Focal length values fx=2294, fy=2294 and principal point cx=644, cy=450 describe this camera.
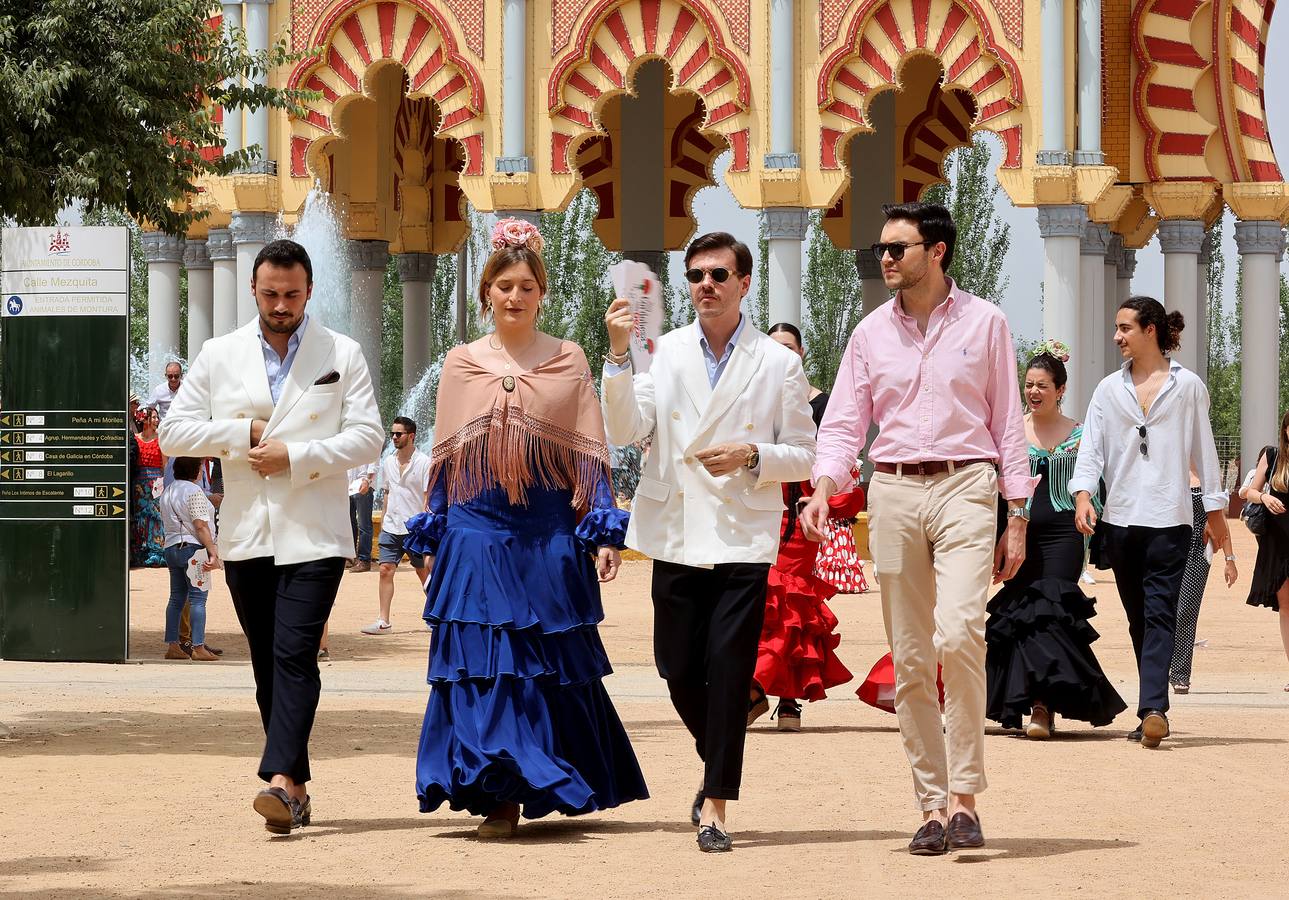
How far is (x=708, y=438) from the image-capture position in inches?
299

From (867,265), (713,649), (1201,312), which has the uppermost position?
(867,265)

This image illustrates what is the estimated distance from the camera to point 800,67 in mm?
28438

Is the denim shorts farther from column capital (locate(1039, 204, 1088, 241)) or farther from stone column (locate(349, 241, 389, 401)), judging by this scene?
stone column (locate(349, 241, 389, 401))

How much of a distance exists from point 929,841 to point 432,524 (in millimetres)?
1977

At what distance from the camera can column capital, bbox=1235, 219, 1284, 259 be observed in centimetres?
3139

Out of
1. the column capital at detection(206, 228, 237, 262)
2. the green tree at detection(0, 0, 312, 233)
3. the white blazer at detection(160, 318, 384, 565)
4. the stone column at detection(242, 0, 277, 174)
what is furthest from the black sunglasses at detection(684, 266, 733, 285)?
the column capital at detection(206, 228, 237, 262)

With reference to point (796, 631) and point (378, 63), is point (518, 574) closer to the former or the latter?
point (796, 631)

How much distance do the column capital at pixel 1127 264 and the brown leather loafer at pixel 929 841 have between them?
30129 millimetres

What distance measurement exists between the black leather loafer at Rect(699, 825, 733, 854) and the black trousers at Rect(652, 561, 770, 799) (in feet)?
0.40

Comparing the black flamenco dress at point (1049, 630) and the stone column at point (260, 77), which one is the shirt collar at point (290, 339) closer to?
the black flamenco dress at point (1049, 630)

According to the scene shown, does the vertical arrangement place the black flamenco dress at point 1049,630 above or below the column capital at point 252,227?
below

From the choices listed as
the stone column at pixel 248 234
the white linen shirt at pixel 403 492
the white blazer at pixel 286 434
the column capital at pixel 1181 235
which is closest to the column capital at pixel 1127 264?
the column capital at pixel 1181 235

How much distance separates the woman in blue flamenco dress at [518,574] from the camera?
7434 millimetres

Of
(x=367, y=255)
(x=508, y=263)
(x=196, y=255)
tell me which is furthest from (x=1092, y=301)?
Result: (x=508, y=263)
